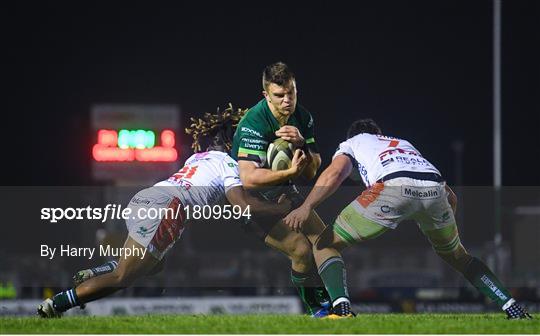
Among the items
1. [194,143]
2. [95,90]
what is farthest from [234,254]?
[95,90]

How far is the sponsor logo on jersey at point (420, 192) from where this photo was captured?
423 inches

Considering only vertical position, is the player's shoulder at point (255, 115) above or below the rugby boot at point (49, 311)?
above

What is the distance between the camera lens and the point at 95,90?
63.7 m

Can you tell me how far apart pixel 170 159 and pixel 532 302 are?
716 centimetres

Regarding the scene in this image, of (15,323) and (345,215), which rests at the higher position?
(345,215)

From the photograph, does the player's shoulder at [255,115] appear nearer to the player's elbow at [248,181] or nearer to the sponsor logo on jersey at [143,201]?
the player's elbow at [248,181]

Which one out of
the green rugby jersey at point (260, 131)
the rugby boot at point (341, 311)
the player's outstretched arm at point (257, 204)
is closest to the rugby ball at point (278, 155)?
the green rugby jersey at point (260, 131)

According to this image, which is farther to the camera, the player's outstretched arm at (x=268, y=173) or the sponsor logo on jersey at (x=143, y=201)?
the sponsor logo on jersey at (x=143, y=201)

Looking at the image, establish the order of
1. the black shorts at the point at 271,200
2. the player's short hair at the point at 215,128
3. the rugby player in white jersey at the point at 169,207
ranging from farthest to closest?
the player's short hair at the point at 215,128, the black shorts at the point at 271,200, the rugby player in white jersey at the point at 169,207

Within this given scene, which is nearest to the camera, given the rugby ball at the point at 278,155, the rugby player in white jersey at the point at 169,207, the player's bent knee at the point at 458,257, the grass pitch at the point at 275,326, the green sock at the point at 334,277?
the grass pitch at the point at 275,326

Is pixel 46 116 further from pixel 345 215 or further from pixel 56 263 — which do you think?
pixel 345 215

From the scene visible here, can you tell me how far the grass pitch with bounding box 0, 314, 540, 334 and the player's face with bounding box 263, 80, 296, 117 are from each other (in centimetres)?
208

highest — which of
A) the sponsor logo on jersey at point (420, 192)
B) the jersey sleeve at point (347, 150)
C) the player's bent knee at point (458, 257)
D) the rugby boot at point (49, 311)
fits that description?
the jersey sleeve at point (347, 150)

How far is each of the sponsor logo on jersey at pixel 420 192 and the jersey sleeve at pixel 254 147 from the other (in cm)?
142
